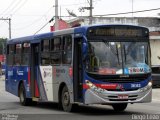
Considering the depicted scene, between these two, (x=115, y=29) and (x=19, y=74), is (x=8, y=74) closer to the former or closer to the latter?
(x=19, y=74)

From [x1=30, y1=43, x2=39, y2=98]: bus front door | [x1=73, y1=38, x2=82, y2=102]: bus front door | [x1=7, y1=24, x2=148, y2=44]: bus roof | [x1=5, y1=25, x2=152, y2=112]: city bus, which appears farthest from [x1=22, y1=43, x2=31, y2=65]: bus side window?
[x1=73, y1=38, x2=82, y2=102]: bus front door

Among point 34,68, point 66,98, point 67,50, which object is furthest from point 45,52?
point 66,98

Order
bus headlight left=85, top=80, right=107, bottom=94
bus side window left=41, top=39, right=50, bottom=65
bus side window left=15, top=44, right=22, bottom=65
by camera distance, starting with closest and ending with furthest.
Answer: bus headlight left=85, top=80, right=107, bottom=94 < bus side window left=41, top=39, right=50, bottom=65 < bus side window left=15, top=44, right=22, bottom=65

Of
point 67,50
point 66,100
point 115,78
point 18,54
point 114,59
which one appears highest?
point 67,50

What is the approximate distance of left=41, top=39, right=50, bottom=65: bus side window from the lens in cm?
1916

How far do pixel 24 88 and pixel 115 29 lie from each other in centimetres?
704

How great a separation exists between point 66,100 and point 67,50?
177 centimetres

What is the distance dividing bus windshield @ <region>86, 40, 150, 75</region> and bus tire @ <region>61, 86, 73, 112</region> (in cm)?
178

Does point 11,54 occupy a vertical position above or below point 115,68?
above

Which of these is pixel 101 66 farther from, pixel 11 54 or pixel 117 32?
pixel 11 54

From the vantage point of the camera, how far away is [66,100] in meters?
17.5

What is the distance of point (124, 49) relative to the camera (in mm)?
16312

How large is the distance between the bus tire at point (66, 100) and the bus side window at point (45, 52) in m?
1.92

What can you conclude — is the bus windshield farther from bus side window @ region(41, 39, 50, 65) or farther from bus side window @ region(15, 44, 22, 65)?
bus side window @ region(15, 44, 22, 65)
